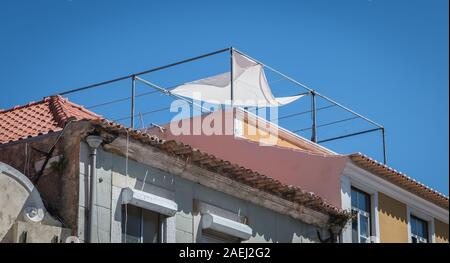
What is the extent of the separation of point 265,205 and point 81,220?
17.2 feet

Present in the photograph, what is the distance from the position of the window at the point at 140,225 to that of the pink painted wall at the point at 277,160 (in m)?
5.78

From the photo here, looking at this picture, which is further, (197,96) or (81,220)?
(197,96)

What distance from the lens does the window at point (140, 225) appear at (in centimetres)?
2020

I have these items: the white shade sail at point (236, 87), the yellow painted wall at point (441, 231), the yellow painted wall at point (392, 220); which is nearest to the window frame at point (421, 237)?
the yellow painted wall at point (441, 231)

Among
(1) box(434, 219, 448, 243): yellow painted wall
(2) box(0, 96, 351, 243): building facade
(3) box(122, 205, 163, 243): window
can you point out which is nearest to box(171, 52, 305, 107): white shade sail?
(2) box(0, 96, 351, 243): building facade

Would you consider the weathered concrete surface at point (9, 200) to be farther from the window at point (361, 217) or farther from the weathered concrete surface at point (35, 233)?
the window at point (361, 217)

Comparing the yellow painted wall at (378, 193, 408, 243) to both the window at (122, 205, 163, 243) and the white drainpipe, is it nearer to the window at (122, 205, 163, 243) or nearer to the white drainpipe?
the window at (122, 205, 163, 243)

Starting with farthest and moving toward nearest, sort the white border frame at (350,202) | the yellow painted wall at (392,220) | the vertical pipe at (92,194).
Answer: the yellow painted wall at (392,220) → the white border frame at (350,202) → the vertical pipe at (92,194)

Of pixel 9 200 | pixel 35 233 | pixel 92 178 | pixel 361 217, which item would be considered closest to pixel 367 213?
pixel 361 217

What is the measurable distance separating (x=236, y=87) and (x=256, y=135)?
6.14ft
